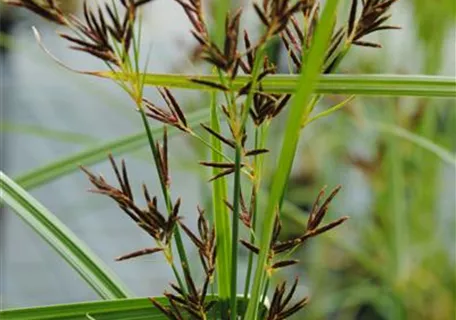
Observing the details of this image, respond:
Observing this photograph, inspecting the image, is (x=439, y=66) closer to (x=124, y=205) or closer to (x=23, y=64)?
(x=124, y=205)

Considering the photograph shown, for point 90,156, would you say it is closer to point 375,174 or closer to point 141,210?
point 141,210

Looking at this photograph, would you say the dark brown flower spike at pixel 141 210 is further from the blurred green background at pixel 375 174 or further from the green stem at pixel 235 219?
the blurred green background at pixel 375 174

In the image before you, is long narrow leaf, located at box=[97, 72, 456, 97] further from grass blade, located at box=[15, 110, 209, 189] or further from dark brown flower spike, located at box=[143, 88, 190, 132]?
grass blade, located at box=[15, 110, 209, 189]

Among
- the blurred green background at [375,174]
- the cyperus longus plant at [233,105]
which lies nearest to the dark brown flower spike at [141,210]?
the cyperus longus plant at [233,105]

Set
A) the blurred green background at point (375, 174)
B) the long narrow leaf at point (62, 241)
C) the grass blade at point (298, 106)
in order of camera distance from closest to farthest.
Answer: the grass blade at point (298, 106) < the long narrow leaf at point (62, 241) < the blurred green background at point (375, 174)

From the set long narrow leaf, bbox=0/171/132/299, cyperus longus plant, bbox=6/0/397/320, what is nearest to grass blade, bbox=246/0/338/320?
cyperus longus plant, bbox=6/0/397/320

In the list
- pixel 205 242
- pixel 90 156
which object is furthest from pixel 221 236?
pixel 90 156
